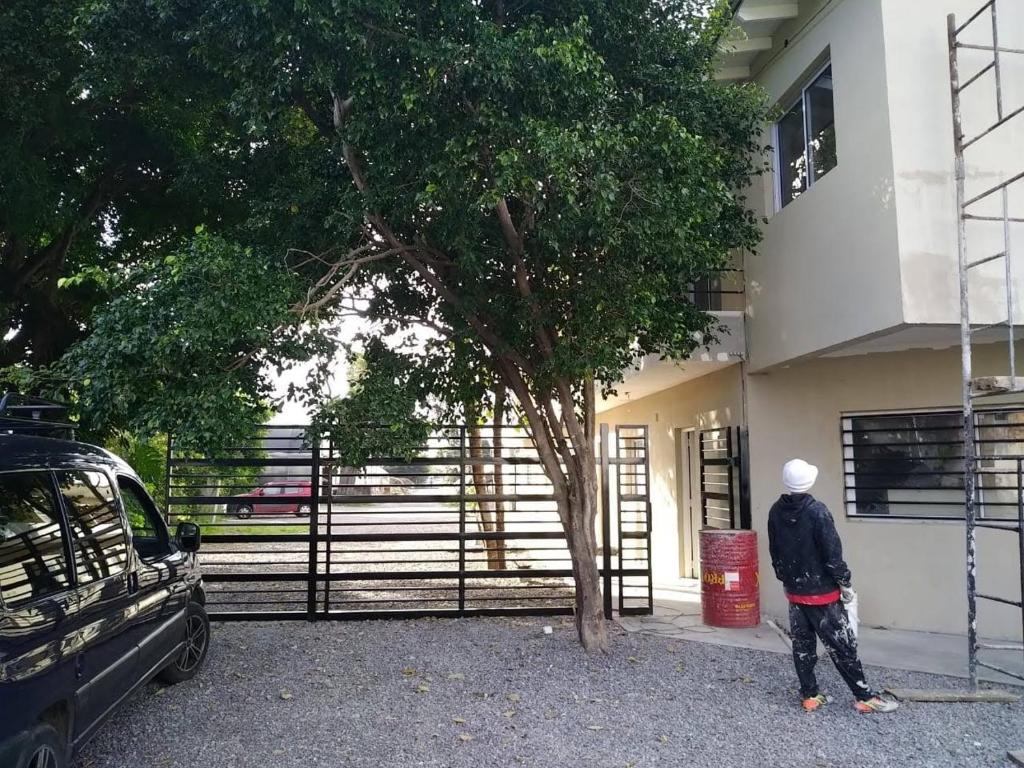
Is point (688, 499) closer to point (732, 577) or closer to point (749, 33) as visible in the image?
point (732, 577)

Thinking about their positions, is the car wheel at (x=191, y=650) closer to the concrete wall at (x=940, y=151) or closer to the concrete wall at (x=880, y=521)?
the concrete wall at (x=880, y=521)

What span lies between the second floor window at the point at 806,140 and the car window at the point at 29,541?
7.02 meters

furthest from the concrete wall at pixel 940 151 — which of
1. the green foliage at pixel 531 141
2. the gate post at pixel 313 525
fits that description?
the gate post at pixel 313 525

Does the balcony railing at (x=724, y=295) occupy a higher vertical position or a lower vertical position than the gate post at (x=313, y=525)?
higher

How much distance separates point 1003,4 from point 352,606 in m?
8.35

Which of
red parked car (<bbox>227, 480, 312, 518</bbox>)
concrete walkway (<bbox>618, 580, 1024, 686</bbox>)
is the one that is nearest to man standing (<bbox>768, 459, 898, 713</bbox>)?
concrete walkway (<bbox>618, 580, 1024, 686</bbox>)

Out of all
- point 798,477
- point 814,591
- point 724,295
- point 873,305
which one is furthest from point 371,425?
point 724,295

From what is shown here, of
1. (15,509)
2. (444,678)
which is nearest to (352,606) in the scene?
(444,678)

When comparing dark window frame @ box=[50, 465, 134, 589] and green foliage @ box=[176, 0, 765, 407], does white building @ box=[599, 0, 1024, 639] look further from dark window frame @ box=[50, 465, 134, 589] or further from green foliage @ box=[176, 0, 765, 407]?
dark window frame @ box=[50, 465, 134, 589]

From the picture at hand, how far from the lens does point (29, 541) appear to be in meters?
3.66

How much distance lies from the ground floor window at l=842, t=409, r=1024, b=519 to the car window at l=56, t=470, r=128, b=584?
276 inches

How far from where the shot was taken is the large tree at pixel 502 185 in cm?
560

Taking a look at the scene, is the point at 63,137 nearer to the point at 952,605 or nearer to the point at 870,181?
the point at 870,181

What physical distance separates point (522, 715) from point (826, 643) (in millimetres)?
2177
